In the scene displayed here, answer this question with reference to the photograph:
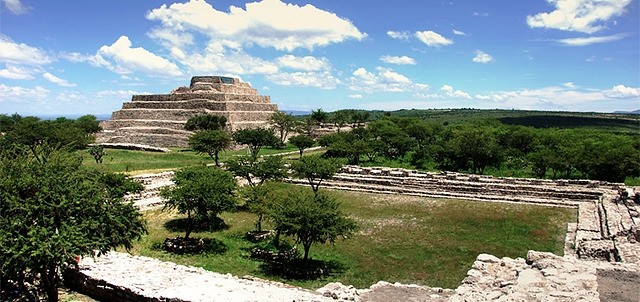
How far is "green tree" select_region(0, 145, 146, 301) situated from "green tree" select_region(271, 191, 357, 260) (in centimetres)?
613

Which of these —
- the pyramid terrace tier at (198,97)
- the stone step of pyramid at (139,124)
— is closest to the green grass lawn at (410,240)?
the stone step of pyramid at (139,124)

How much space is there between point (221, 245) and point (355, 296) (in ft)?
32.3

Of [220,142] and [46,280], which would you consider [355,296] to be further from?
[220,142]

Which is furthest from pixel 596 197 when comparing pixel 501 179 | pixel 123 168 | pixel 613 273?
pixel 123 168

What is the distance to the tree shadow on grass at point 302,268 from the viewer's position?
1603 cm

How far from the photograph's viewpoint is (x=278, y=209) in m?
17.6

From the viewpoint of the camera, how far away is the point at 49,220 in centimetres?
980

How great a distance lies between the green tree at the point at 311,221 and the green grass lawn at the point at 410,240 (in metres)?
1.53

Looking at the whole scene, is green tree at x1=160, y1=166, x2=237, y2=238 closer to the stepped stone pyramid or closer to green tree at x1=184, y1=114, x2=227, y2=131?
green tree at x1=184, y1=114, x2=227, y2=131

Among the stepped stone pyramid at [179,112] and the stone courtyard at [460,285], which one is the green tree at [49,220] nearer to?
the stone courtyard at [460,285]

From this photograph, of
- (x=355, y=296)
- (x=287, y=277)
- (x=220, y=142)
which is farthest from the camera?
(x=220, y=142)

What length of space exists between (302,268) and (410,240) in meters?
6.09

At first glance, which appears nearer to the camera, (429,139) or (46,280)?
(46,280)

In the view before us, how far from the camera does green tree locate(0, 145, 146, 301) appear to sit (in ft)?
30.6
